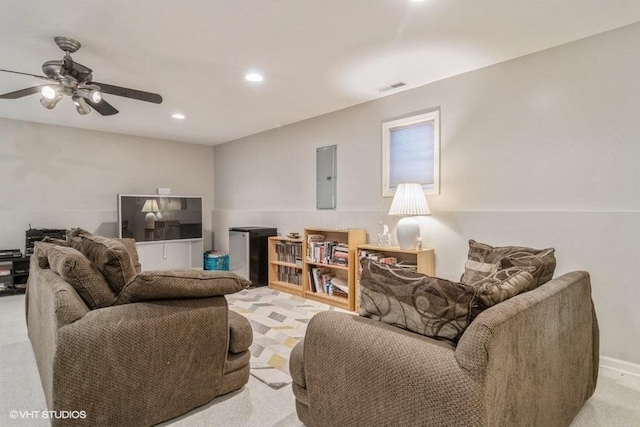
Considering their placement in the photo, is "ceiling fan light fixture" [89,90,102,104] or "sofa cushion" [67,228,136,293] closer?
"sofa cushion" [67,228,136,293]

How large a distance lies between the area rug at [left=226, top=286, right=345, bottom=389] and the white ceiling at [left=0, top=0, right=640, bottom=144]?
2.39 metres

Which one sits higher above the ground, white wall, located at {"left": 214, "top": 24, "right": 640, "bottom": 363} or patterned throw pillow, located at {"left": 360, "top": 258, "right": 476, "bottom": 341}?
white wall, located at {"left": 214, "top": 24, "right": 640, "bottom": 363}

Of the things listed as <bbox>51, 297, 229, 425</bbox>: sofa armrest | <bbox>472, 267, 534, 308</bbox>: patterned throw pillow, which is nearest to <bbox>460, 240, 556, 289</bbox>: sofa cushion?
<bbox>472, 267, 534, 308</bbox>: patterned throw pillow

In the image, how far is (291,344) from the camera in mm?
2779

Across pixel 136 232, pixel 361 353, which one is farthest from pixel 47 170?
pixel 361 353

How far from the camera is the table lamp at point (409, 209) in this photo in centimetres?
319

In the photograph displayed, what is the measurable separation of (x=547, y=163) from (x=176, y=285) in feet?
9.38

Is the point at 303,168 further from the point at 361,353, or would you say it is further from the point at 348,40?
the point at 361,353

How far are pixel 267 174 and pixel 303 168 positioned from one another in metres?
0.89

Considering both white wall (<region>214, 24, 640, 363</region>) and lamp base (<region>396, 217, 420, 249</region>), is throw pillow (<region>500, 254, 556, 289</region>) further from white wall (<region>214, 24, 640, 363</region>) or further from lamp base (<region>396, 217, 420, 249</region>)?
lamp base (<region>396, 217, 420, 249</region>)

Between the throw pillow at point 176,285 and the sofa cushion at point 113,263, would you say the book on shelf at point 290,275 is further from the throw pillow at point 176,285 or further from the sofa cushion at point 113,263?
the sofa cushion at point 113,263

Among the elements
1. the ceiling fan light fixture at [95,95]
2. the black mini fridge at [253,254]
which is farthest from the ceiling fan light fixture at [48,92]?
the black mini fridge at [253,254]

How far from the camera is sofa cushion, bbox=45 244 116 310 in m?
1.63

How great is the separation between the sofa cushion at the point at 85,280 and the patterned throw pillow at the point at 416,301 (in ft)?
4.29
